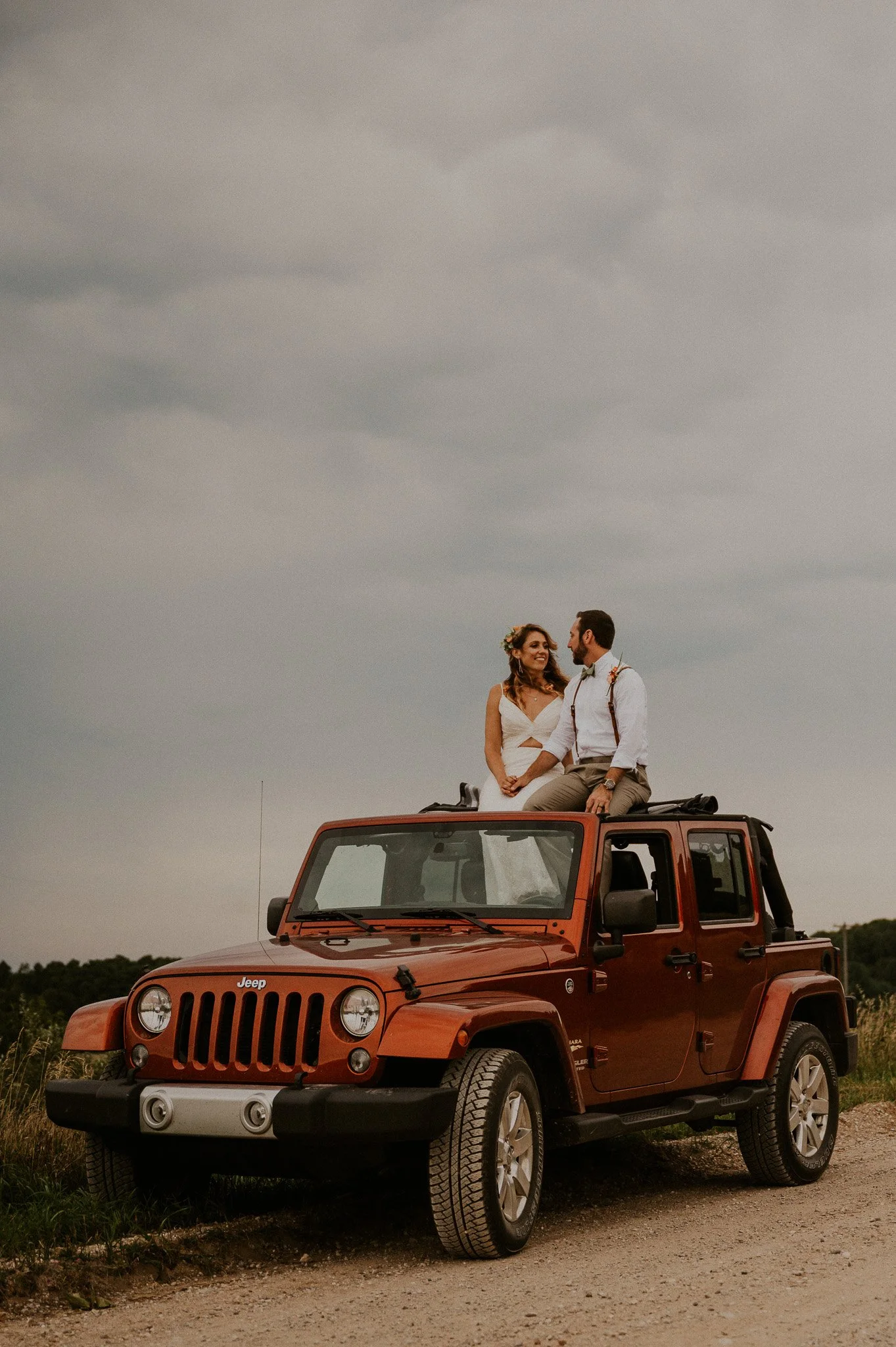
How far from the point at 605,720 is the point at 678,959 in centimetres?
190

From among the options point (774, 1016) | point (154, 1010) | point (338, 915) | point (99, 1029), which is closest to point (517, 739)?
point (774, 1016)

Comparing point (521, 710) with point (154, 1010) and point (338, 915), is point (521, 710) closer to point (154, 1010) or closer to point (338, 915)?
point (338, 915)

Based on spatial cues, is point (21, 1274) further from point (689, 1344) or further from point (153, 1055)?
point (689, 1344)

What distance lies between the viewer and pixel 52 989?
20969 millimetres

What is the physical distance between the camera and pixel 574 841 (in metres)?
8.20

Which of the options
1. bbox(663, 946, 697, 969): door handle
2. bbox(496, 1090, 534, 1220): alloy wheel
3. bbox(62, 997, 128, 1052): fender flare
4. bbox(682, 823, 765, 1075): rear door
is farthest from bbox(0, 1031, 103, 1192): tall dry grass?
bbox(682, 823, 765, 1075): rear door

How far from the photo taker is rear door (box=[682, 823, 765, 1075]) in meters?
9.01

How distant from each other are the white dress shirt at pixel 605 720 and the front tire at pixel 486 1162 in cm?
306

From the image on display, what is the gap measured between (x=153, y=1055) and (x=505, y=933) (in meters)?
1.81

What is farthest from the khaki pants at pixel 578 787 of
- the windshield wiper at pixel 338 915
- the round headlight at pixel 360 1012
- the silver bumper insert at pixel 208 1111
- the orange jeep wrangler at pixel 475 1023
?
the silver bumper insert at pixel 208 1111

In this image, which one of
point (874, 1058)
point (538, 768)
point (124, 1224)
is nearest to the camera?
point (124, 1224)

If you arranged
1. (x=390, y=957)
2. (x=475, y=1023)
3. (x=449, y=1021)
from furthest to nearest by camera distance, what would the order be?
(x=390, y=957) → (x=475, y=1023) → (x=449, y=1021)

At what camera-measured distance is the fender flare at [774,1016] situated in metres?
9.28

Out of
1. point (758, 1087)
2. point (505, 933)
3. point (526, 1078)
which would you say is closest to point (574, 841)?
point (505, 933)
